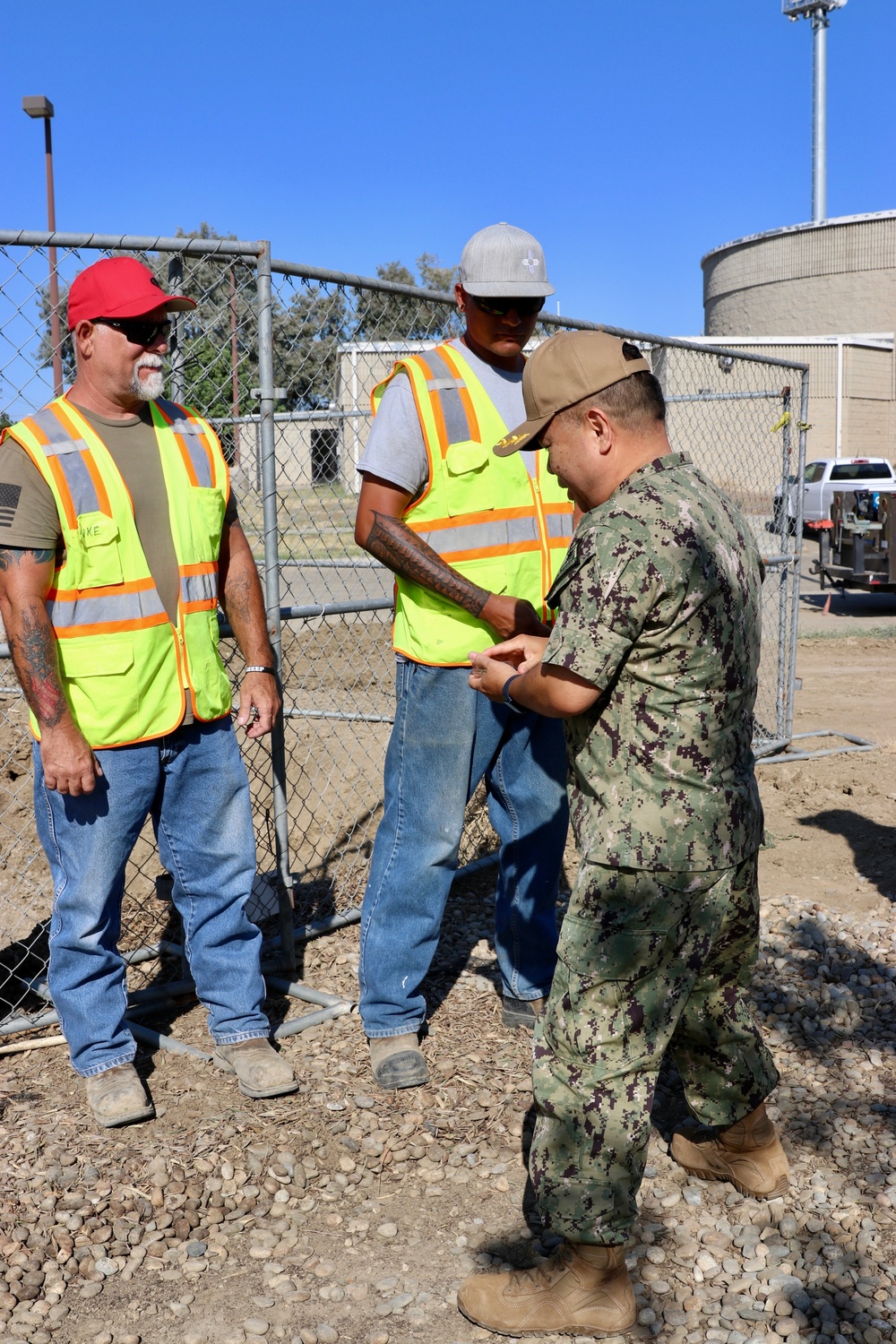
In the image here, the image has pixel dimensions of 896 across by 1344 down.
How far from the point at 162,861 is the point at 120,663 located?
0.64m

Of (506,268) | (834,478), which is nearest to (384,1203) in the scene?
(506,268)

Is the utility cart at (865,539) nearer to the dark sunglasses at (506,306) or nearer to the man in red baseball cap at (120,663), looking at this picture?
the dark sunglasses at (506,306)

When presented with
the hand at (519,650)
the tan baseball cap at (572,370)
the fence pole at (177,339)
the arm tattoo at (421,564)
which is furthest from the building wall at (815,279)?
the tan baseball cap at (572,370)

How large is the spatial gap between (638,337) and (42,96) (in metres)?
11.6

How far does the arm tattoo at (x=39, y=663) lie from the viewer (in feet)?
9.73

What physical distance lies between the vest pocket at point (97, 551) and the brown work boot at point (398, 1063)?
160 centimetres

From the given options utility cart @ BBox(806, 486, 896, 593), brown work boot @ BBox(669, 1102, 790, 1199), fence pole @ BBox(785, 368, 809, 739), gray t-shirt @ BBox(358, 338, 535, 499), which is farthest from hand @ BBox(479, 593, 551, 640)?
utility cart @ BBox(806, 486, 896, 593)

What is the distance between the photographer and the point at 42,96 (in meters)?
14.3

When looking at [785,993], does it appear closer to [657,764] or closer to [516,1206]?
[516,1206]

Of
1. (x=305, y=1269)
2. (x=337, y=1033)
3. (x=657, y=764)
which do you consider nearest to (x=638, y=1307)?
(x=305, y=1269)

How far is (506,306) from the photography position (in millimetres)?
3332

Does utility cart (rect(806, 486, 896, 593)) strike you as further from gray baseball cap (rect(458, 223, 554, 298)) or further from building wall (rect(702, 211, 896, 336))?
building wall (rect(702, 211, 896, 336))

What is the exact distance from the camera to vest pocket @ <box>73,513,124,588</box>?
3059mm

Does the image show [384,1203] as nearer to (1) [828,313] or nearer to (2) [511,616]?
(2) [511,616]
